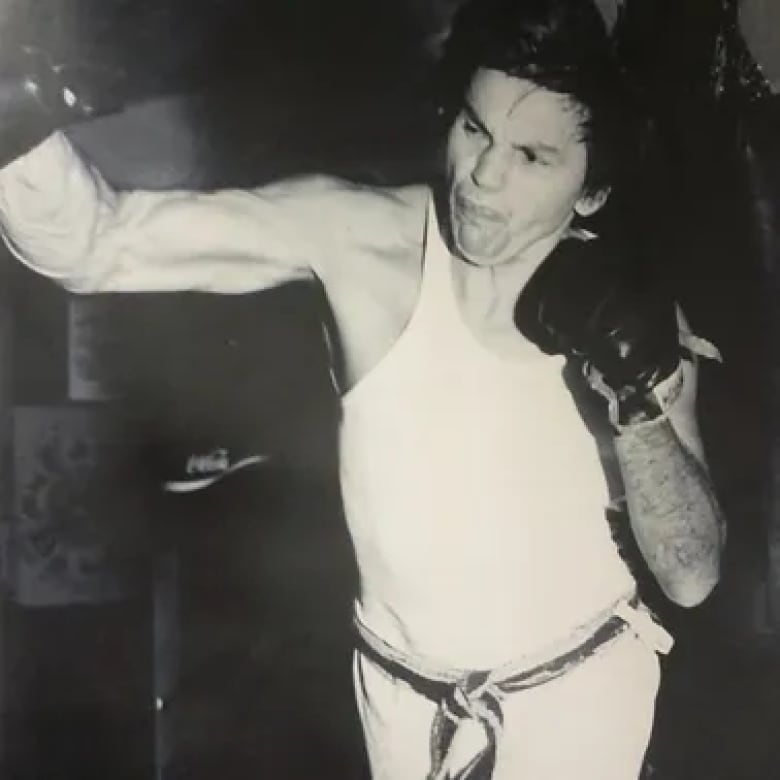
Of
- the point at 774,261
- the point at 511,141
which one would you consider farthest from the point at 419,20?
the point at 774,261

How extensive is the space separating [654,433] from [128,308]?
455 millimetres

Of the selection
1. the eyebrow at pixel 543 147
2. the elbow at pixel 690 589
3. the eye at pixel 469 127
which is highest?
the eye at pixel 469 127

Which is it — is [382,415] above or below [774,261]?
below

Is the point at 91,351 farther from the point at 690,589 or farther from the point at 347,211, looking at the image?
the point at 690,589

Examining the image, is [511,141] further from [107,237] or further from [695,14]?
[107,237]

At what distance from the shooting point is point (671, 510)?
1.10 meters

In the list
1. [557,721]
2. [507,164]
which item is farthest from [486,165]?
[557,721]

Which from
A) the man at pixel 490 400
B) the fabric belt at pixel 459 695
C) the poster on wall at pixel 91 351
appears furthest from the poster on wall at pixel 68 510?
the fabric belt at pixel 459 695

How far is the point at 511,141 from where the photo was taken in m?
1.07

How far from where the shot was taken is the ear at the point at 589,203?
1096 mm

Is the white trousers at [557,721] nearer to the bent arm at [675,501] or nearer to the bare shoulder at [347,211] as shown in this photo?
the bent arm at [675,501]

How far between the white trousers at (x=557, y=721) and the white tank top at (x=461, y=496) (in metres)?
0.04

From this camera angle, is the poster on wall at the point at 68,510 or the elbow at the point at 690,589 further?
the elbow at the point at 690,589

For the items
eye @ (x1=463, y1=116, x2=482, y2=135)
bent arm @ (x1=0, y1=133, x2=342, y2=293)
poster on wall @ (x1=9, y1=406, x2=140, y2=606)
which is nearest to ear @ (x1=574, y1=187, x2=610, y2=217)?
eye @ (x1=463, y1=116, x2=482, y2=135)
